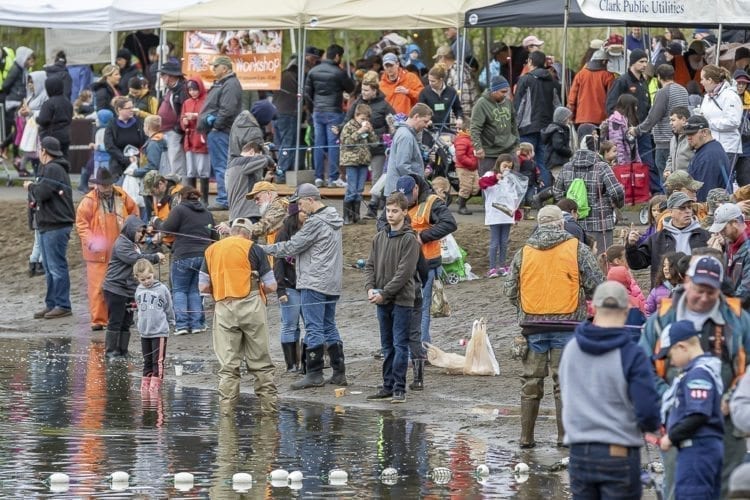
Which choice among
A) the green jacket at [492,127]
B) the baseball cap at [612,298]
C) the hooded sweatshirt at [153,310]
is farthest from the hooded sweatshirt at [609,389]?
the green jacket at [492,127]

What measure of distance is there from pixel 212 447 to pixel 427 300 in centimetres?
375

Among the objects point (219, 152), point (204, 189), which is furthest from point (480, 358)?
point (204, 189)

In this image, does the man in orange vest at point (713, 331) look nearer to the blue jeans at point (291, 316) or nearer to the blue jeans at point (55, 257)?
the blue jeans at point (291, 316)

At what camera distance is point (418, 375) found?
15.1 m

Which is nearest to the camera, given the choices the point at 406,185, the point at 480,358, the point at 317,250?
the point at 406,185

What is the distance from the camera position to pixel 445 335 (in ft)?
57.9

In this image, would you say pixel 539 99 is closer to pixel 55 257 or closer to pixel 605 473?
pixel 55 257

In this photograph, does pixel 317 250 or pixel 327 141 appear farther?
pixel 327 141

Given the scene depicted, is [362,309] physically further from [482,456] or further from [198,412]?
[482,456]

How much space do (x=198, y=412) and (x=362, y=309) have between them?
5.16 metres

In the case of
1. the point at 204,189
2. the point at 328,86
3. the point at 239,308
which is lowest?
the point at 239,308

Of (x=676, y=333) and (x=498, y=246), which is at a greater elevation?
(x=676, y=333)

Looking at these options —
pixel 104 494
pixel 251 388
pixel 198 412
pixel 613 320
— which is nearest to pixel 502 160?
pixel 251 388

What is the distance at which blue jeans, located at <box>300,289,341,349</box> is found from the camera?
15266 mm
